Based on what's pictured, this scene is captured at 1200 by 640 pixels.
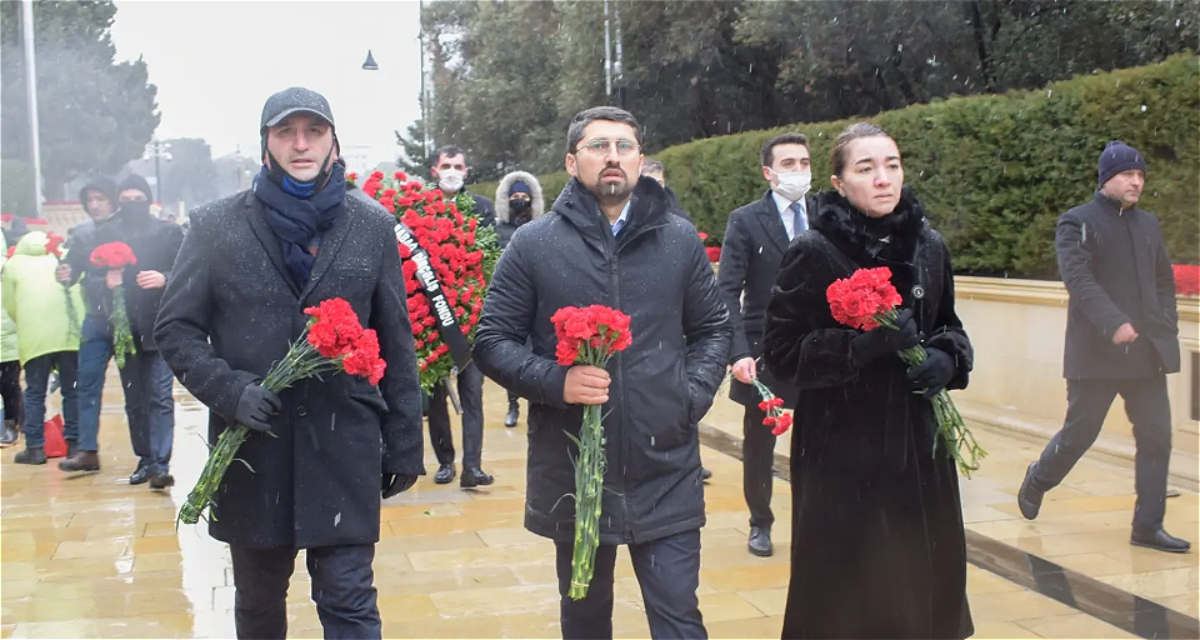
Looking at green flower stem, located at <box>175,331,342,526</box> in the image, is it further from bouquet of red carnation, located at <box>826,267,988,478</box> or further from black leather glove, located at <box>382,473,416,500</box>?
bouquet of red carnation, located at <box>826,267,988,478</box>

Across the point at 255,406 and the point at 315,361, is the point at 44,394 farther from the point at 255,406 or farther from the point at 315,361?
the point at 315,361

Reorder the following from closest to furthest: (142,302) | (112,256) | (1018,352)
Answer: (112,256), (142,302), (1018,352)

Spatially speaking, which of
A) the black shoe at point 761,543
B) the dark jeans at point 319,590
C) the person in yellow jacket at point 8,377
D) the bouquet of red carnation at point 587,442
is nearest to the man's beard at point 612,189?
the bouquet of red carnation at point 587,442

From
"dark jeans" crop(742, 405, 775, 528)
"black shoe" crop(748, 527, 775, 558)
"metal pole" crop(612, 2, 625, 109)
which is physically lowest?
"black shoe" crop(748, 527, 775, 558)

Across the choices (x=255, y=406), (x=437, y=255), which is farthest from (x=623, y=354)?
(x=437, y=255)

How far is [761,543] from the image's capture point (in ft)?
21.6

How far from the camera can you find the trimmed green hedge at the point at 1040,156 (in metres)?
9.62

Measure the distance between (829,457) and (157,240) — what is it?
5.87 m

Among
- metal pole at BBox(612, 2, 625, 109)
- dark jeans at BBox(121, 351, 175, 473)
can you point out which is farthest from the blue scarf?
metal pole at BBox(612, 2, 625, 109)

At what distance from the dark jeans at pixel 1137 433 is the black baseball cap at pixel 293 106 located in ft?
14.4

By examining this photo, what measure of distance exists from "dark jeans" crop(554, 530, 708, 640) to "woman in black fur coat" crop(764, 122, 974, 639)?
400mm

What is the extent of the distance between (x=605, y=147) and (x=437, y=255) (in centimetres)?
354

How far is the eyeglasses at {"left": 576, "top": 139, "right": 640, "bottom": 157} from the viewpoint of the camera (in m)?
4.11

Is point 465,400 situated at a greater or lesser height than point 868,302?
lesser
